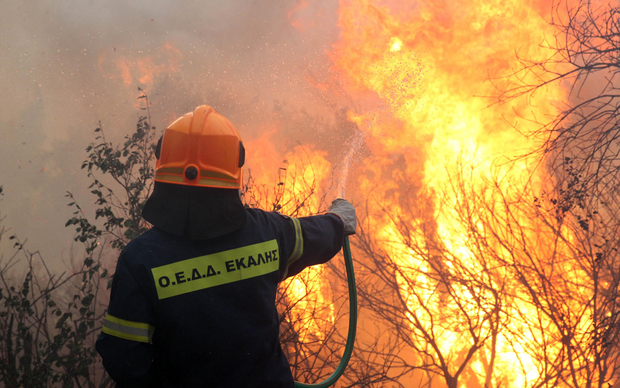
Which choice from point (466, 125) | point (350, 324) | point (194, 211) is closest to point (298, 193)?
point (466, 125)

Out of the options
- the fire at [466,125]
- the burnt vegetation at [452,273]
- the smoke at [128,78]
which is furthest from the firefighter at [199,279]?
the fire at [466,125]

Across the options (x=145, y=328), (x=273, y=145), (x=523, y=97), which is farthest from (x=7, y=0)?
(x=523, y=97)

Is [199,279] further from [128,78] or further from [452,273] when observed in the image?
[452,273]

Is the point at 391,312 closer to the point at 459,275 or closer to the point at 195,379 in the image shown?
the point at 459,275

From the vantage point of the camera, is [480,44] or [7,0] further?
[480,44]

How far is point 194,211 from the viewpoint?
1797 millimetres

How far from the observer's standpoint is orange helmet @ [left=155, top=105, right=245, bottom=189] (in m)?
1.88

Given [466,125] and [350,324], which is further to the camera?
[466,125]

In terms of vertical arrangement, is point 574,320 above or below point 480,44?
below

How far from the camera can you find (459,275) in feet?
22.0

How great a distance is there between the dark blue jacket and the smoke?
156 inches

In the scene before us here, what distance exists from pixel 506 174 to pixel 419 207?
132cm

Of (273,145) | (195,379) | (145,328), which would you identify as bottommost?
(195,379)

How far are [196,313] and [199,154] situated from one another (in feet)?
2.17
